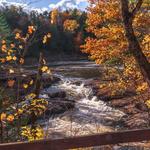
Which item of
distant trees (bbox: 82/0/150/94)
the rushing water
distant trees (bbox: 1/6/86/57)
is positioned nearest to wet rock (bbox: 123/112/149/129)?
the rushing water

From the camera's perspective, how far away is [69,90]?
35.6m

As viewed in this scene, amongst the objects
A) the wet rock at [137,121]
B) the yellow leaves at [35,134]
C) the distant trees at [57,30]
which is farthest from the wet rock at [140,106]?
the distant trees at [57,30]

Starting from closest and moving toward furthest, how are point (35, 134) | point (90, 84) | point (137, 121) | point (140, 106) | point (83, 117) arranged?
point (35, 134) → point (137, 121) → point (83, 117) → point (140, 106) → point (90, 84)

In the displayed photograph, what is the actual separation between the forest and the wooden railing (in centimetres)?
272

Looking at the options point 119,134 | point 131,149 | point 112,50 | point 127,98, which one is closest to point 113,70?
point 112,50

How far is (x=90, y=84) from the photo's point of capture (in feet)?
122

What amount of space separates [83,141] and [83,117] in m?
19.3

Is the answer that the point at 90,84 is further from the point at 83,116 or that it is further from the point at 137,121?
the point at 137,121

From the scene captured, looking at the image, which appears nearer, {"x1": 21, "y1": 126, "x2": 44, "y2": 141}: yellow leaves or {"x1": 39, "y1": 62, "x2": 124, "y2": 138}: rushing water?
{"x1": 21, "y1": 126, "x2": 44, "y2": 141}: yellow leaves

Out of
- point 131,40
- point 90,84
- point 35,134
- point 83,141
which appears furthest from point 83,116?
point 83,141

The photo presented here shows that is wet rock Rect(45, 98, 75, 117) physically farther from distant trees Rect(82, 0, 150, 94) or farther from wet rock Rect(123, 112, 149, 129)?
distant trees Rect(82, 0, 150, 94)

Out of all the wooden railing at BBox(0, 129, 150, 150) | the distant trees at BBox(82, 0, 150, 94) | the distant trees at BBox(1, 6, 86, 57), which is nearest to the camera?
the wooden railing at BBox(0, 129, 150, 150)

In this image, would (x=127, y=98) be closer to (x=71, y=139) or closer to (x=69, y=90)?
(x=69, y=90)

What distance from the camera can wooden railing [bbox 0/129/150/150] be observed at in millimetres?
5270
